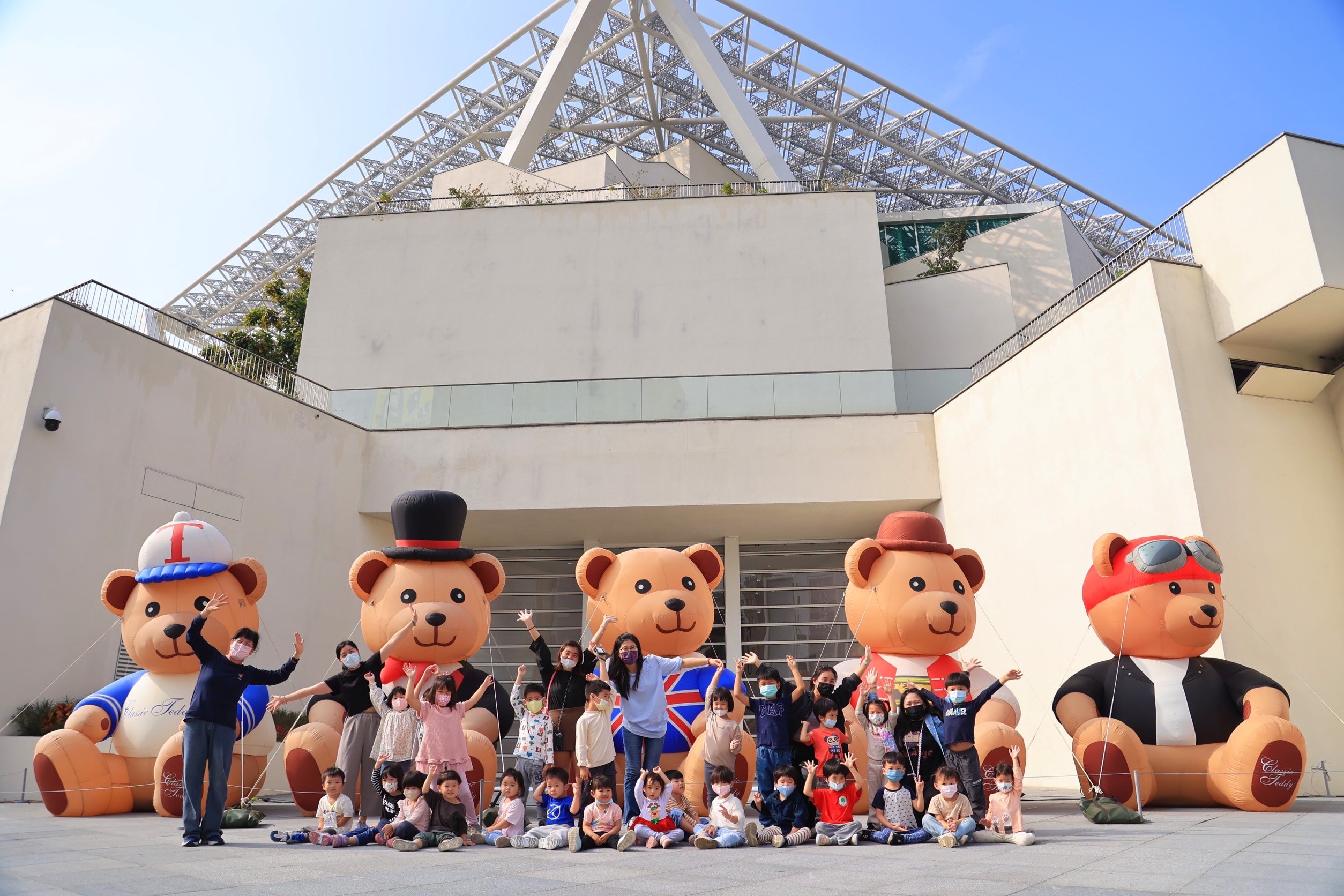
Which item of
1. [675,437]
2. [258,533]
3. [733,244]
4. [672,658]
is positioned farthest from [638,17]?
[672,658]

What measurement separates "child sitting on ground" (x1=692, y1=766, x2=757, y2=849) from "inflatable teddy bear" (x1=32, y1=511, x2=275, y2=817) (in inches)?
178

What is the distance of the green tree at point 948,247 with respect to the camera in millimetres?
24750

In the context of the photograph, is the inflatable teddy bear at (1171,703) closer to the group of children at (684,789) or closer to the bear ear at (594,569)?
the group of children at (684,789)

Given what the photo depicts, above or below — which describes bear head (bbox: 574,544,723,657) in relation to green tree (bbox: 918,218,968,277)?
below

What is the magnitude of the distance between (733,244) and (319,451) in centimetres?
936

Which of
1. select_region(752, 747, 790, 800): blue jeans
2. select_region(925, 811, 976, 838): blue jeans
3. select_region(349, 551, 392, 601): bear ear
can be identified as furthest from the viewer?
select_region(349, 551, 392, 601): bear ear

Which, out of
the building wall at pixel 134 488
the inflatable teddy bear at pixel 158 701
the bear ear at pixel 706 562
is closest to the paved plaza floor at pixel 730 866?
the inflatable teddy bear at pixel 158 701

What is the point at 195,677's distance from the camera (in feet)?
27.2

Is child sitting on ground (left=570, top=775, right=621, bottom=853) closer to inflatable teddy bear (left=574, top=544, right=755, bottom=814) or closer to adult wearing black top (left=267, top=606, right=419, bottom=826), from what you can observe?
inflatable teddy bear (left=574, top=544, right=755, bottom=814)

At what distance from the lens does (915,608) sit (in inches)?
326

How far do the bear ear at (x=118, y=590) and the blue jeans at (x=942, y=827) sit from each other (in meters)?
7.46

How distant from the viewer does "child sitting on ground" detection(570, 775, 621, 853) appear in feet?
20.1

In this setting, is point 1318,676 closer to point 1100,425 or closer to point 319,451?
point 1100,425

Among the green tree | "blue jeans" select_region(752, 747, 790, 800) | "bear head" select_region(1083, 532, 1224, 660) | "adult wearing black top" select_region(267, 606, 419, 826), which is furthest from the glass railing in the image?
the green tree
